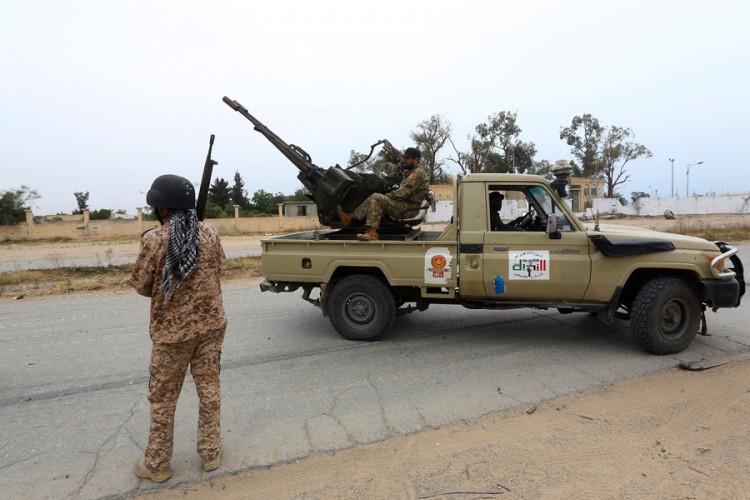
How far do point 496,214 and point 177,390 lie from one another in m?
3.81

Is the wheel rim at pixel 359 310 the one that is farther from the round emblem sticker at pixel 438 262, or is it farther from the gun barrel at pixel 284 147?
the gun barrel at pixel 284 147

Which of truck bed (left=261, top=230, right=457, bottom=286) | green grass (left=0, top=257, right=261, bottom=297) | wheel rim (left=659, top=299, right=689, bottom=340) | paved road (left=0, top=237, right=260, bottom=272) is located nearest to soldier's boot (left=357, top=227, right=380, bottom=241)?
truck bed (left=261, top=230, right=457, bottom=286)

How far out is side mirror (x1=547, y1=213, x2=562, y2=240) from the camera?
4715mm

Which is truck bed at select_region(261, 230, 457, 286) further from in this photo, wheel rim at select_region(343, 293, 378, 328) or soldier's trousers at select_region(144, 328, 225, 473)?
soldier's trousers at select_region(144, 328, 225, 473)

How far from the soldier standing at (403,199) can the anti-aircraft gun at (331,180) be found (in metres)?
0.29

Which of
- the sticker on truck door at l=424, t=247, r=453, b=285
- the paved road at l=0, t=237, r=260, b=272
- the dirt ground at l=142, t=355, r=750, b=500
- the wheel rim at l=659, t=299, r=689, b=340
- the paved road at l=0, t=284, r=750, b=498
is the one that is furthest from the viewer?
the paved road at l=0, t=237, r=260, b=272

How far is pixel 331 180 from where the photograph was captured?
19.4ft

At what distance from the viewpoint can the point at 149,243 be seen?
268cm

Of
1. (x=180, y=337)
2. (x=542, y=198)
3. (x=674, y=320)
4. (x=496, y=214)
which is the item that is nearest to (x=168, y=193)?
(x=180, y=337)

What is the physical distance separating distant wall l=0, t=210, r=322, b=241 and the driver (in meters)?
27.7

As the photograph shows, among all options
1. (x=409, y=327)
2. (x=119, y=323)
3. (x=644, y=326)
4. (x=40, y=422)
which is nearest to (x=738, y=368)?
(x=644, y=326)

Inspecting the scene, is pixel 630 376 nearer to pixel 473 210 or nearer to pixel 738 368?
pixel 738 368

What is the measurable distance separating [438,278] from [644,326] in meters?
2.20

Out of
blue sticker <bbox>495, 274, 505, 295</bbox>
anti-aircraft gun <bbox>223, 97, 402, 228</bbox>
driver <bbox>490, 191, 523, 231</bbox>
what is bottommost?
blue sticker <bbox>495, 274, 505, 295</bbox>
